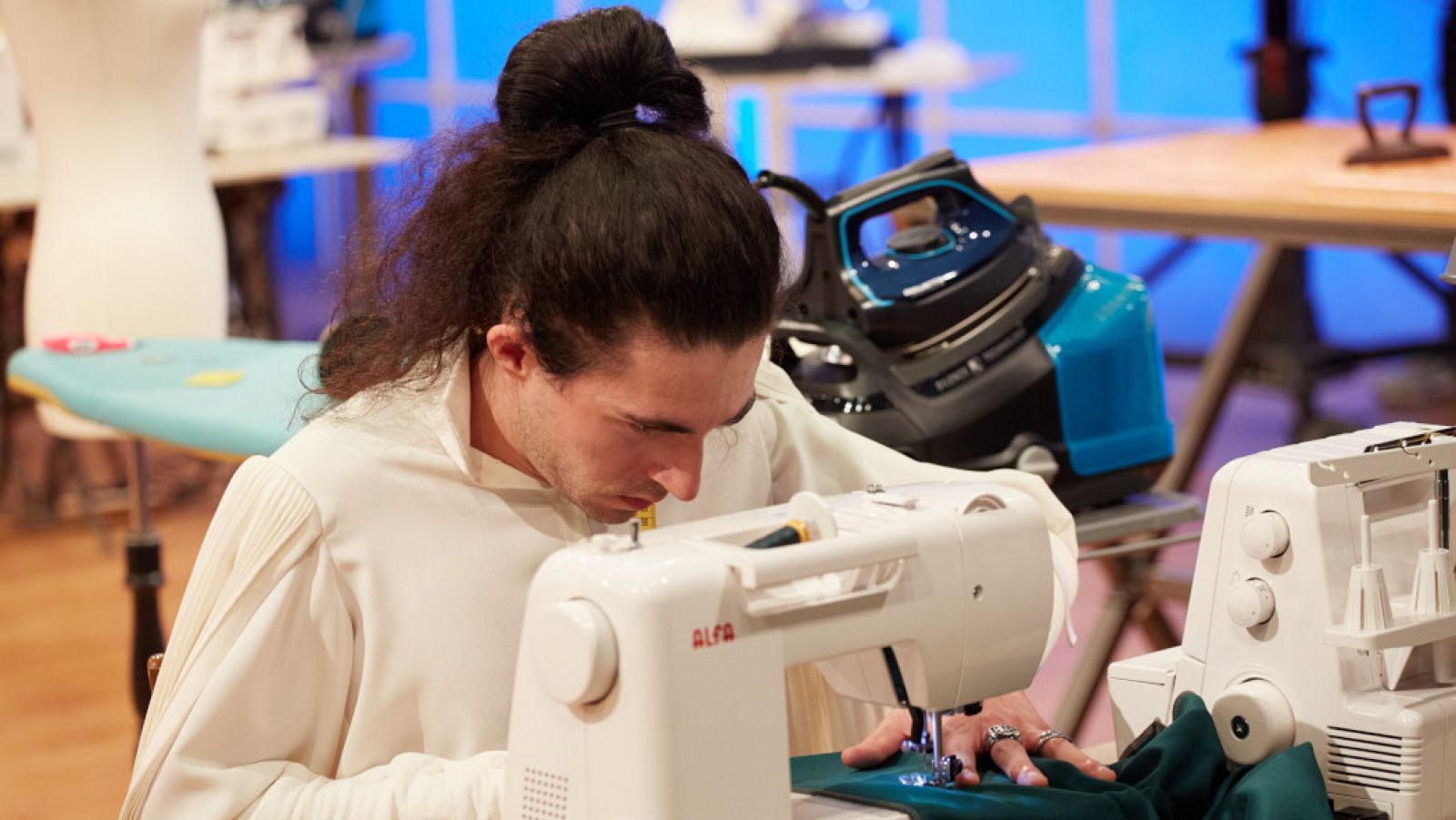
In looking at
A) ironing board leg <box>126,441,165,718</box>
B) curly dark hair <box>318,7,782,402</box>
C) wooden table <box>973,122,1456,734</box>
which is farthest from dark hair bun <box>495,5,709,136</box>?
ironing board leg <box>126,441,165,718</box>

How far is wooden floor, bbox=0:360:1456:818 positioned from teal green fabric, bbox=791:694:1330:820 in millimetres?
2163

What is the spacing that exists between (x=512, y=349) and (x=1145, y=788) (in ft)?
1.89

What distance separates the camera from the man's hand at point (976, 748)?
1346 mm

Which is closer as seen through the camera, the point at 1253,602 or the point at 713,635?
the point at 713,635

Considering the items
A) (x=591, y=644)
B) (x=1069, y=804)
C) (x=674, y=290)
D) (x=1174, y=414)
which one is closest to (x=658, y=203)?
(x=674, y=290)

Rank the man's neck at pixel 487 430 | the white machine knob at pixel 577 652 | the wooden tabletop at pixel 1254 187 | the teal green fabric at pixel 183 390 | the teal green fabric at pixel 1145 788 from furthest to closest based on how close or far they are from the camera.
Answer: the wooden tabletop at pixel 1254 187
the teal green fabric at pixel 183 390
the man's neck at pixel 487 430
the teal green fabric at pixel 1145 788
the white machine knob at pixel 577 652

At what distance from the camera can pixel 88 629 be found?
15.2 feet

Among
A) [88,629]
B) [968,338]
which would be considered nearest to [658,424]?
[968,338]

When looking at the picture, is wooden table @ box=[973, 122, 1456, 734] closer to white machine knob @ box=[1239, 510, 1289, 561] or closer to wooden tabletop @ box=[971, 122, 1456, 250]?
wooden tabletop @ box=[971, 122, 1456, 250]

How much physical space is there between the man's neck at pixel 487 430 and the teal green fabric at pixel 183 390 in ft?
1.74

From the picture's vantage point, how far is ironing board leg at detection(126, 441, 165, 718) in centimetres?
287

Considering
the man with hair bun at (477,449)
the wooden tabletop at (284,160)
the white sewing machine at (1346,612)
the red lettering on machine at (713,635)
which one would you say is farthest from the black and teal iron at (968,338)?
the wooden tabletop at (284,160)

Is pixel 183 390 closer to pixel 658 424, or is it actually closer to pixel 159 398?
pixel 159 398

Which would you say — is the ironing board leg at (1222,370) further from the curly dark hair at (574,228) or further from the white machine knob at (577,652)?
the white machine knob at (577,652)
